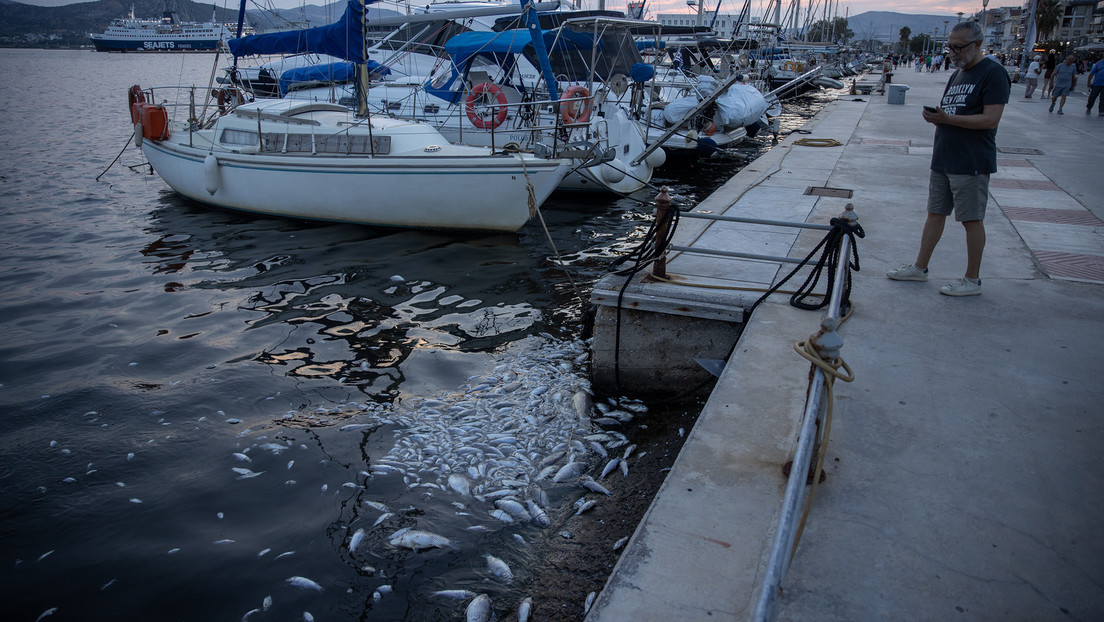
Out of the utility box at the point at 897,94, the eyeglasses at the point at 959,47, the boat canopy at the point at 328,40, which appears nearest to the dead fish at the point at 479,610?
the eyeglasses at the point at 959,47

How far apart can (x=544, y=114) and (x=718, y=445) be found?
41.7 ft

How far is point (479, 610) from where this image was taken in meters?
3.73

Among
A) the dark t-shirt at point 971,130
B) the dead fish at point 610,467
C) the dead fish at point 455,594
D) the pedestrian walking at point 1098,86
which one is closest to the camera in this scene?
the dead fish at point 455,594

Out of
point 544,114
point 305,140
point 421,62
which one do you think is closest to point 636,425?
point 305,140

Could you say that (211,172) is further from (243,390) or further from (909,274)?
(909,274)

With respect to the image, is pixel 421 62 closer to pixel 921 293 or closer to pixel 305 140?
pixel 305 140

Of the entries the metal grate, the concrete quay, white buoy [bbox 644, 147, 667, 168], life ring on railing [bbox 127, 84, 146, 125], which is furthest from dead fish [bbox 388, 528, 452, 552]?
life ring on railing [bbox 127, 84, 146, 125]

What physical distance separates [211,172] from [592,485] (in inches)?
463

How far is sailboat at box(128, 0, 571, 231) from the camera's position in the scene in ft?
37.7

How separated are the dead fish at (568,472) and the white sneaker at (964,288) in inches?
145

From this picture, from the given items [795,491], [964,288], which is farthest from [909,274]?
[795,491]

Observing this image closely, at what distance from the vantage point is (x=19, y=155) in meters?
21.3

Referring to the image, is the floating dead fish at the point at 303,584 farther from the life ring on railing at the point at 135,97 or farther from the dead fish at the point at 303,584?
the life ring on railing at the point at 135,97

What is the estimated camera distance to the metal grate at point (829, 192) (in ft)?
34.1
